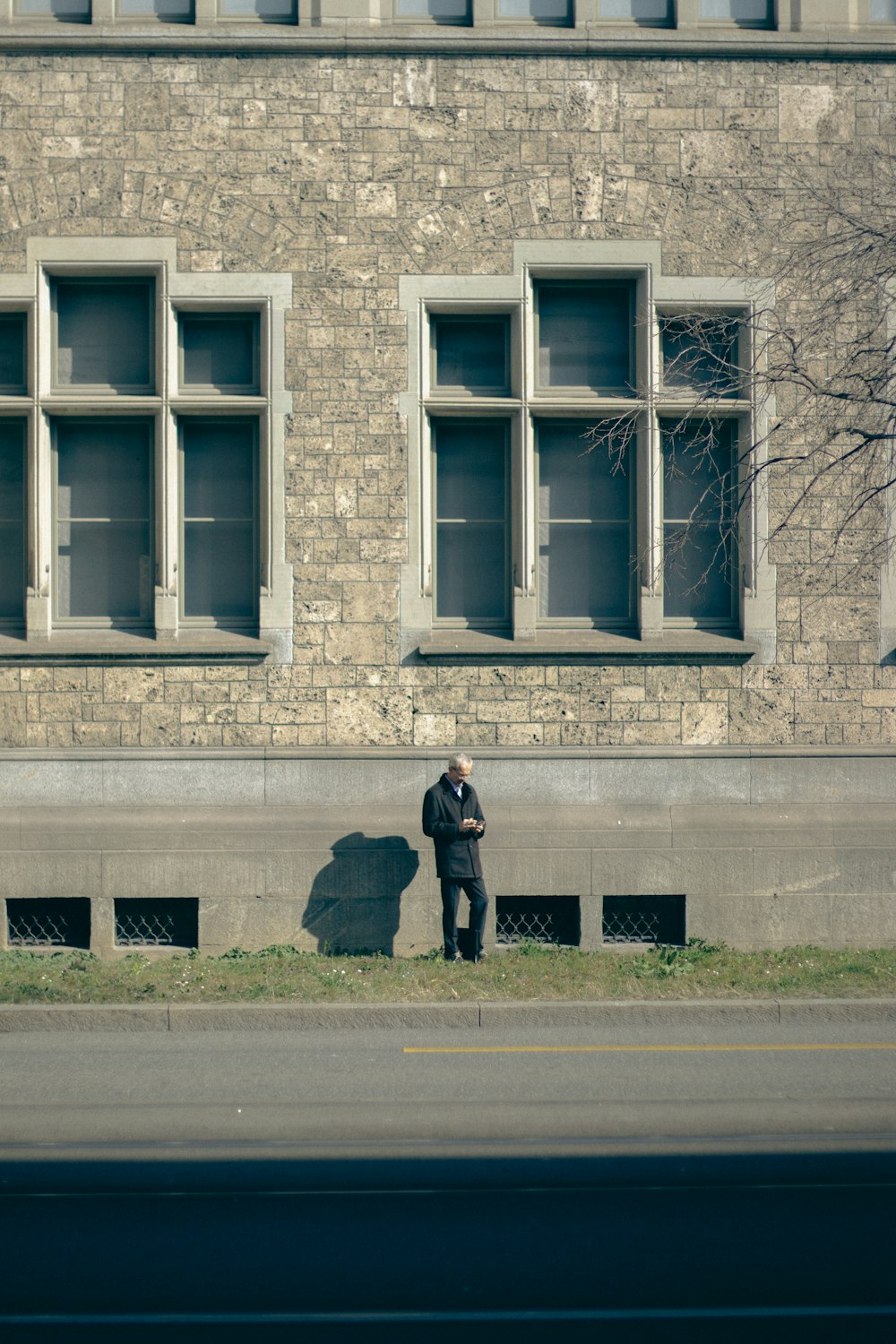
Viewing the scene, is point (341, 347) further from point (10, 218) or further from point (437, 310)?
point (10, 218)

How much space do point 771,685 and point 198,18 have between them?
7775mm

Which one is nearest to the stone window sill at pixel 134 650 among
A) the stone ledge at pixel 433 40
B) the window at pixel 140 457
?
the window at pixel 140 457

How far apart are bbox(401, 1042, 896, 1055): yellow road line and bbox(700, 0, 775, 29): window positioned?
9.07 metres

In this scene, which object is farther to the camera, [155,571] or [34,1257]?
[155,571]

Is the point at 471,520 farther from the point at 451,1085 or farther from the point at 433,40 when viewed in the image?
the point at 451,1085

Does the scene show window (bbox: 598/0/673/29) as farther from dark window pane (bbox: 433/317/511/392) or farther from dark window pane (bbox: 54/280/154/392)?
dark window pane (bbox: 54/280/154/392)

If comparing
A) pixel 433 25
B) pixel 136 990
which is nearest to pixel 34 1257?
pixel 136 990

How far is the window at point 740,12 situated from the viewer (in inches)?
501

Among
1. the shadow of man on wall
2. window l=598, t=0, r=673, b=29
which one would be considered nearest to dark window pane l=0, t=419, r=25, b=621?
the shadow of man on wall

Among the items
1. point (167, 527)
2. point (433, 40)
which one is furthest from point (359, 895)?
point (433, 40)

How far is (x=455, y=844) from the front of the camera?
11406 mm

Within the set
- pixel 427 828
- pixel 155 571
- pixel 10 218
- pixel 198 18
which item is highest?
pixel 198 18

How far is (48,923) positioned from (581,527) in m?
5.97

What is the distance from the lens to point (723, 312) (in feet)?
41.6
